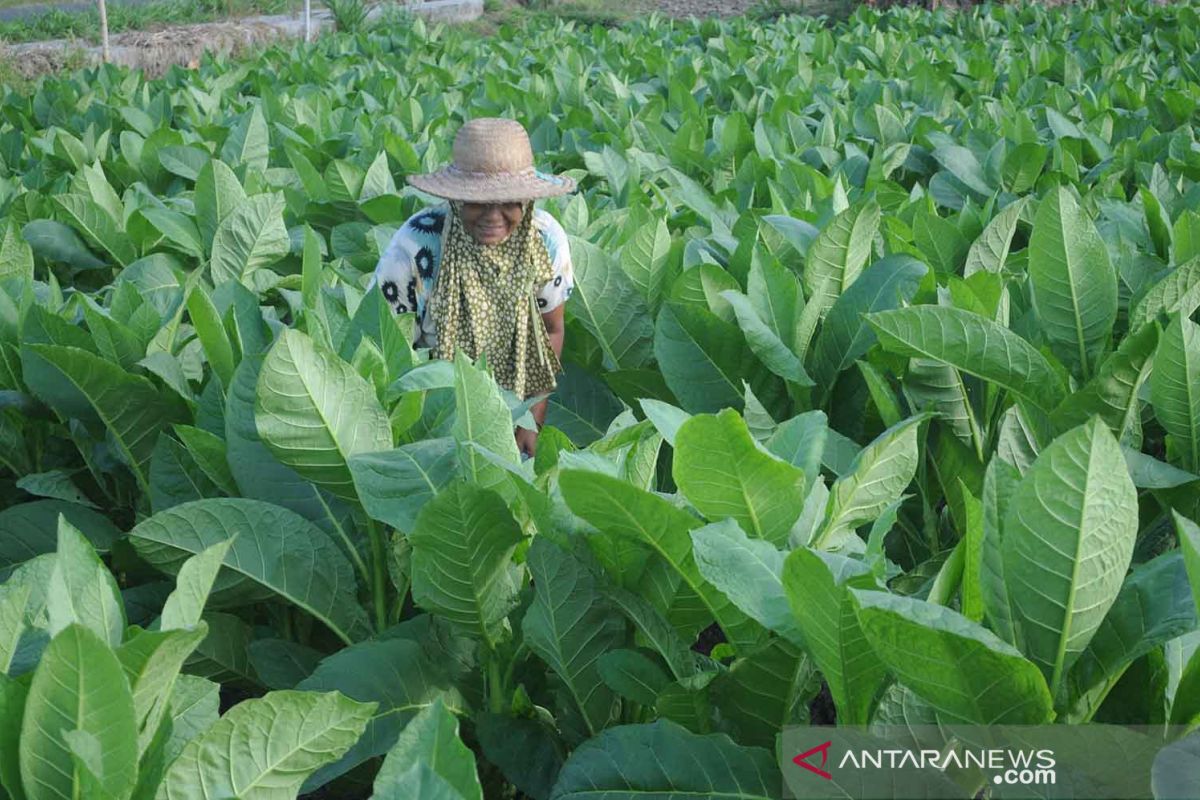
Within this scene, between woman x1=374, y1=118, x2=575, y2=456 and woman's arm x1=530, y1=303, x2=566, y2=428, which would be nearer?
woman x1=374, y1=118, x2=575, y2=456

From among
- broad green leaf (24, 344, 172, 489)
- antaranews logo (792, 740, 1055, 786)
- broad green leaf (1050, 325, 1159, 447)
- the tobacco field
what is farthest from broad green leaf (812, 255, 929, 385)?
broad green leaf (24, 344, 172, 489)

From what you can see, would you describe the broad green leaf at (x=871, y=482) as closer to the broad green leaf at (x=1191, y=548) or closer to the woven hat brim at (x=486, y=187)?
the broad green leaf at (x=1191, y=548)

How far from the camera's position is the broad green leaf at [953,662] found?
4.56 ft

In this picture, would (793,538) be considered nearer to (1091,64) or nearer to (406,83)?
(406,83)

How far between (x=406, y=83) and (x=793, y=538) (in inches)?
244

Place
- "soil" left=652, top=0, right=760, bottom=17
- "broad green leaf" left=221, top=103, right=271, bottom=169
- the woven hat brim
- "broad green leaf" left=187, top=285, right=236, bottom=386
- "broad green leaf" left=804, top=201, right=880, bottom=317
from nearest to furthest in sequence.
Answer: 1. "broad green leaf" left=187, top=285, right=236, bottom=386
2. "broad green leaf" left=804, top=201, right=880, bottom=317
3. the woven hat brim
4. "broad green leaf" left=221, top=103, right=271, bottom=169
5. "soil" left=652, top=0, right=760, bottom=17

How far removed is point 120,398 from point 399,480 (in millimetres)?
829

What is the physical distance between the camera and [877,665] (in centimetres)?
157

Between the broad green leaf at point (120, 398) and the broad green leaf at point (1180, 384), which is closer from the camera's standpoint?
the broad green leaf at point (1180, 384)

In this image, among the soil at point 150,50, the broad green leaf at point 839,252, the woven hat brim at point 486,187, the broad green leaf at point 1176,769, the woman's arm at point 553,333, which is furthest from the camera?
the soil at point 150,50

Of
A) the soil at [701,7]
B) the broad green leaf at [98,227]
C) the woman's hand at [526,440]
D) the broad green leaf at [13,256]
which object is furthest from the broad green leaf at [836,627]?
the soil at [701,7]

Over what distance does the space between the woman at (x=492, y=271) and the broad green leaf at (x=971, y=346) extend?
1096 millimetres

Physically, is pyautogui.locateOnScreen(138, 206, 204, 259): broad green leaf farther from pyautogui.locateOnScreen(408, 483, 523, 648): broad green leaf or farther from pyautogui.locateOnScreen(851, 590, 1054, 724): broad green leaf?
pyautogui.locateOnScreen(851, 590, 1054, 724): broad green leaf

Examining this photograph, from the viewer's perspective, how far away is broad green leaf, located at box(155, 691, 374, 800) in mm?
1565
